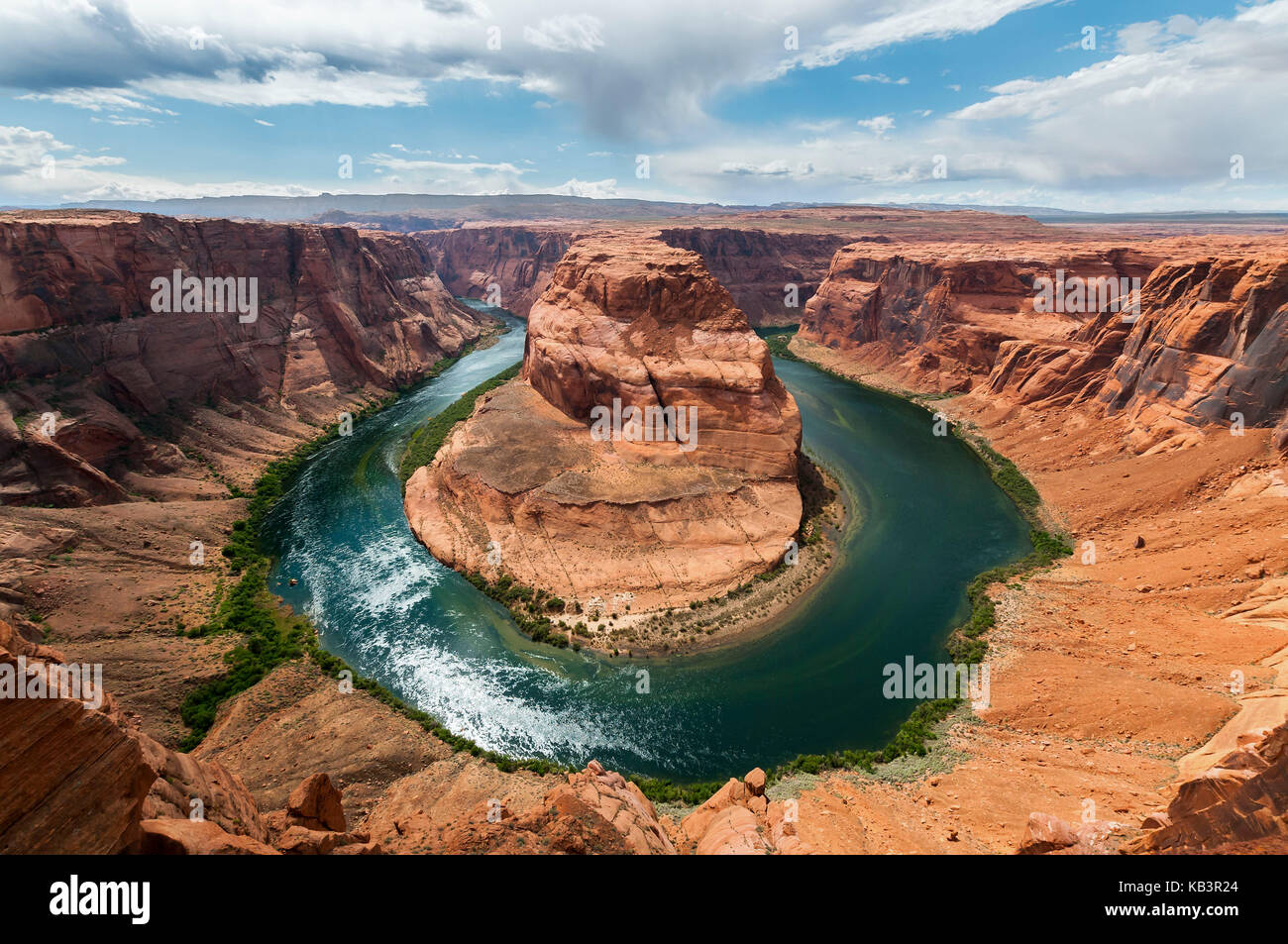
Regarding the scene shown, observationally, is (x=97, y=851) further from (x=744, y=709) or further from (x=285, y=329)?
(x=285, y=329)

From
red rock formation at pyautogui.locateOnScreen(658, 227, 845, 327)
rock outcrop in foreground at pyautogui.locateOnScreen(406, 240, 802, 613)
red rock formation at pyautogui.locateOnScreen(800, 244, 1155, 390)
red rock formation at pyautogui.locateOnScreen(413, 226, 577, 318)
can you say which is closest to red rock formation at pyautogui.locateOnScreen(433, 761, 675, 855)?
rock outcrop in foreground at pyautogui.locateOnScreen(406, 240, 802, 613)

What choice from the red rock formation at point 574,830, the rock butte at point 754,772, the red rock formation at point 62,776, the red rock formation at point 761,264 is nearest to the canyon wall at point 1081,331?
the rock butte at point 754,772

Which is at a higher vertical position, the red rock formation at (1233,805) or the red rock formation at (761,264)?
the red rock formation at (761,264)

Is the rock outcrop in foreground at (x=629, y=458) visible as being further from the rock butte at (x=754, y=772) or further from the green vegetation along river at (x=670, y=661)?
the rock butte at (x=754, y=772)

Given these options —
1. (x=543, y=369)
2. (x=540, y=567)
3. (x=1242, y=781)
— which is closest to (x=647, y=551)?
(x=540, y=567)

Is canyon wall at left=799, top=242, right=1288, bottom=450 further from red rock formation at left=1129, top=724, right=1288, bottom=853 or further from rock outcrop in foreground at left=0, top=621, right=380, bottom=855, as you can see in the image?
rock outcrop in foreground at left=0, top=621, right=380, bottom=855

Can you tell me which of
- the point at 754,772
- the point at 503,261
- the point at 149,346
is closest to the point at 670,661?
the point at 754,772

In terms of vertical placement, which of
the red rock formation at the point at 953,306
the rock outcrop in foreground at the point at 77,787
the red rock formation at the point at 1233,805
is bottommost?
the red rock formation at the point at 1233,805
